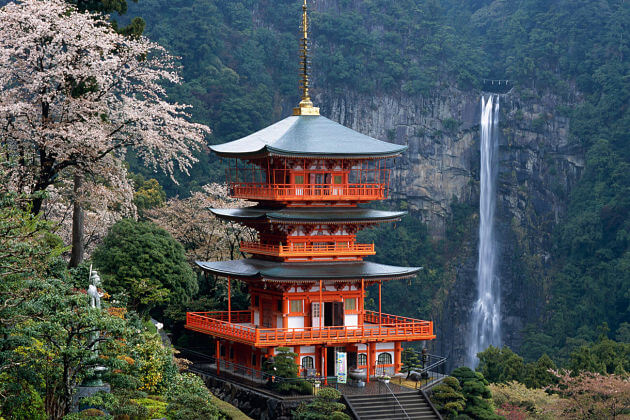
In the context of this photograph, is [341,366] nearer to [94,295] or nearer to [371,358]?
[371,358]

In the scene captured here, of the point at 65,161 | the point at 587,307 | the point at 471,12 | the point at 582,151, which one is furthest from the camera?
the point at 471,12

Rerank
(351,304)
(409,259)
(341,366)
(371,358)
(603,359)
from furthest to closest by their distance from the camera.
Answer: (409,259), (603,359), (351,304), (371,358), (341,366)

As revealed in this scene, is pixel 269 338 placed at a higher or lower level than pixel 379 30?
lower

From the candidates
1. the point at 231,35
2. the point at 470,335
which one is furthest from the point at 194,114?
the point at 470,335

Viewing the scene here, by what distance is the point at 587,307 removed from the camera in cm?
8788

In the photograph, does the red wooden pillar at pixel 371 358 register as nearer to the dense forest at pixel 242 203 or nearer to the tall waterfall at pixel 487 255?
the dense forest at pixel 242 203

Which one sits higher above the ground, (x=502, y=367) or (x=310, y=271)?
(x=310, y=271)

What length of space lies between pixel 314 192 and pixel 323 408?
9034 mm

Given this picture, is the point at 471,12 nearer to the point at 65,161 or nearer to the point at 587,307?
the point at 587,307

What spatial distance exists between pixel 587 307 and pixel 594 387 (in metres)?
54.6

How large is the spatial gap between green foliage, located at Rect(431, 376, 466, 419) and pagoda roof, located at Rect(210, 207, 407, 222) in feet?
21.8

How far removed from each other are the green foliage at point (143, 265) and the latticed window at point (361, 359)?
26.4 feet

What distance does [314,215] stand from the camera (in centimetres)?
3700

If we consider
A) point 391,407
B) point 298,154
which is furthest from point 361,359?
point 298,154
